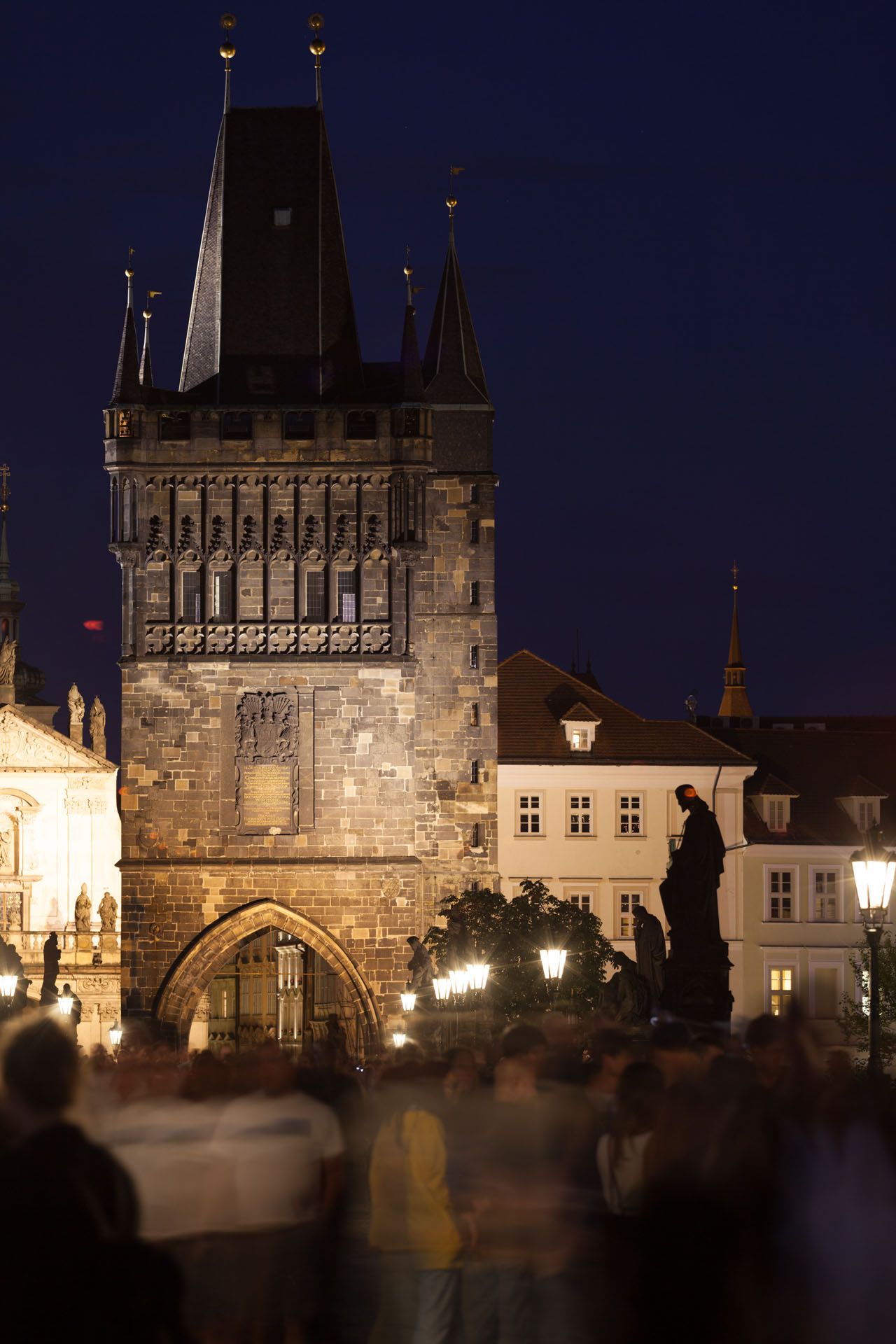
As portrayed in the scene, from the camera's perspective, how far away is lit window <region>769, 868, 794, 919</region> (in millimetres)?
64250

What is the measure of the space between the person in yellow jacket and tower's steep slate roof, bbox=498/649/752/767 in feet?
173

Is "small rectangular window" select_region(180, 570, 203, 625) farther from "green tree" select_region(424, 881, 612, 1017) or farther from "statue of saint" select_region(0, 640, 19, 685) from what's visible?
"statue of saint" select_region(0, 640, 19, 685)

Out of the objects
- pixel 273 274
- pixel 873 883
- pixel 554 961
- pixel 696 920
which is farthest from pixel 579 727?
pixel 873 883

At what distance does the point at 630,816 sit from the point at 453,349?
12.8m

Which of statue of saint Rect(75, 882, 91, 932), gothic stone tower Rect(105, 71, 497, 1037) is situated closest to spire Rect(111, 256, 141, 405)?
gothic stone tower Rect(105, 71, 497, 1037)

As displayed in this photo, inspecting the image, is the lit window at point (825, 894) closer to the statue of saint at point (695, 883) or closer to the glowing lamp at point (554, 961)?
the glowing lamp at point (554, 961)

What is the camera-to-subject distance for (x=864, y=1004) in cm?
6009

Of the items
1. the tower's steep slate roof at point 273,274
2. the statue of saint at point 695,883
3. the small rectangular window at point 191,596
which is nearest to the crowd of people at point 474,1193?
the statue of saint at point 695,883

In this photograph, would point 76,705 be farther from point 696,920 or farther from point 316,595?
point 696,920

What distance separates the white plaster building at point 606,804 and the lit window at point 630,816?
3cm

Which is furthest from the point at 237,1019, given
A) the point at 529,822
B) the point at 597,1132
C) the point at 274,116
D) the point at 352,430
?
the point at 597,1132

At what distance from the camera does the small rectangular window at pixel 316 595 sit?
5609 cm

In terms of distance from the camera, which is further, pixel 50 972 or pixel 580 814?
pixel 580 814

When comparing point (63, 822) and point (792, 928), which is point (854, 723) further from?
point (63, 822)
